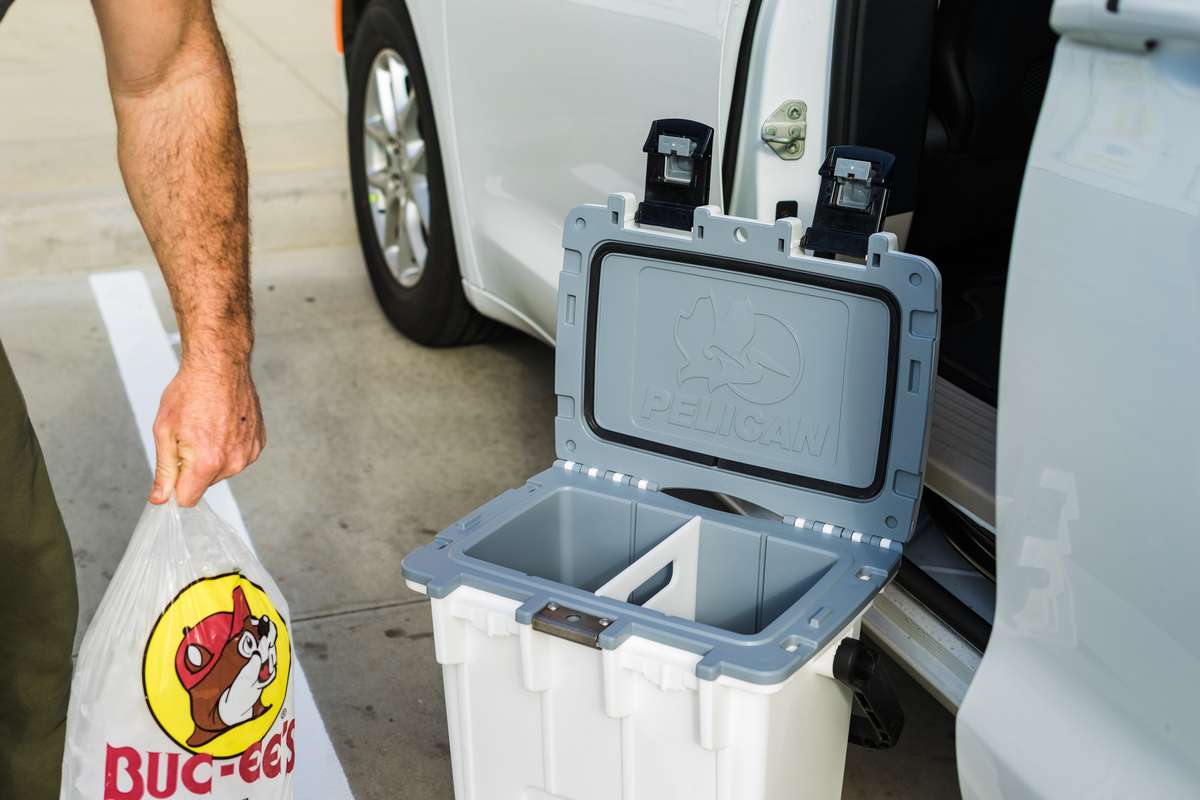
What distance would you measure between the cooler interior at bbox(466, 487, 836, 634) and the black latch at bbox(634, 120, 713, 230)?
0.43 meters

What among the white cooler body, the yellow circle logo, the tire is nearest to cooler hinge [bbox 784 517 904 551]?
the white cooler body

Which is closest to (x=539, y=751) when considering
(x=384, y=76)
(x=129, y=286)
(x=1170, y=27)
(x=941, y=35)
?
(x=1170, y=27)

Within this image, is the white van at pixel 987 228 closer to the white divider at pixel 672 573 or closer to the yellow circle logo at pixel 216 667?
the white divider at pixel 672 573

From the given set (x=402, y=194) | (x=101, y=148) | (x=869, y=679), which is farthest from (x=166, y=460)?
(x=101, y=148)

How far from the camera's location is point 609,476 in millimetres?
2145

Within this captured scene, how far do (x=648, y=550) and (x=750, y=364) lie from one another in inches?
13.3

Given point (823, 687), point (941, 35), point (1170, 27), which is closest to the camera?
point (1170, 27)

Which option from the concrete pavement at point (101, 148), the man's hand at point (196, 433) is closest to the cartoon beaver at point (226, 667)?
the man's hand at point (196, 433)

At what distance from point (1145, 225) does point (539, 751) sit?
105cm

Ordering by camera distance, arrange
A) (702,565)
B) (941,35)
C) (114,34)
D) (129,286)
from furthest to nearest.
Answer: (129,286) → (941,35) → (702,565) → (114,34)

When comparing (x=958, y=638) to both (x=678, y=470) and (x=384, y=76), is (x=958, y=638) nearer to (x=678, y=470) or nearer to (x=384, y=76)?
(x=678, y=470)

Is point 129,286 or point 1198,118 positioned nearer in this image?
point 1198,118

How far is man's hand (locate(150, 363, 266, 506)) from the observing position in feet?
5.15

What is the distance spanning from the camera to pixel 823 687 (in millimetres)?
1784
